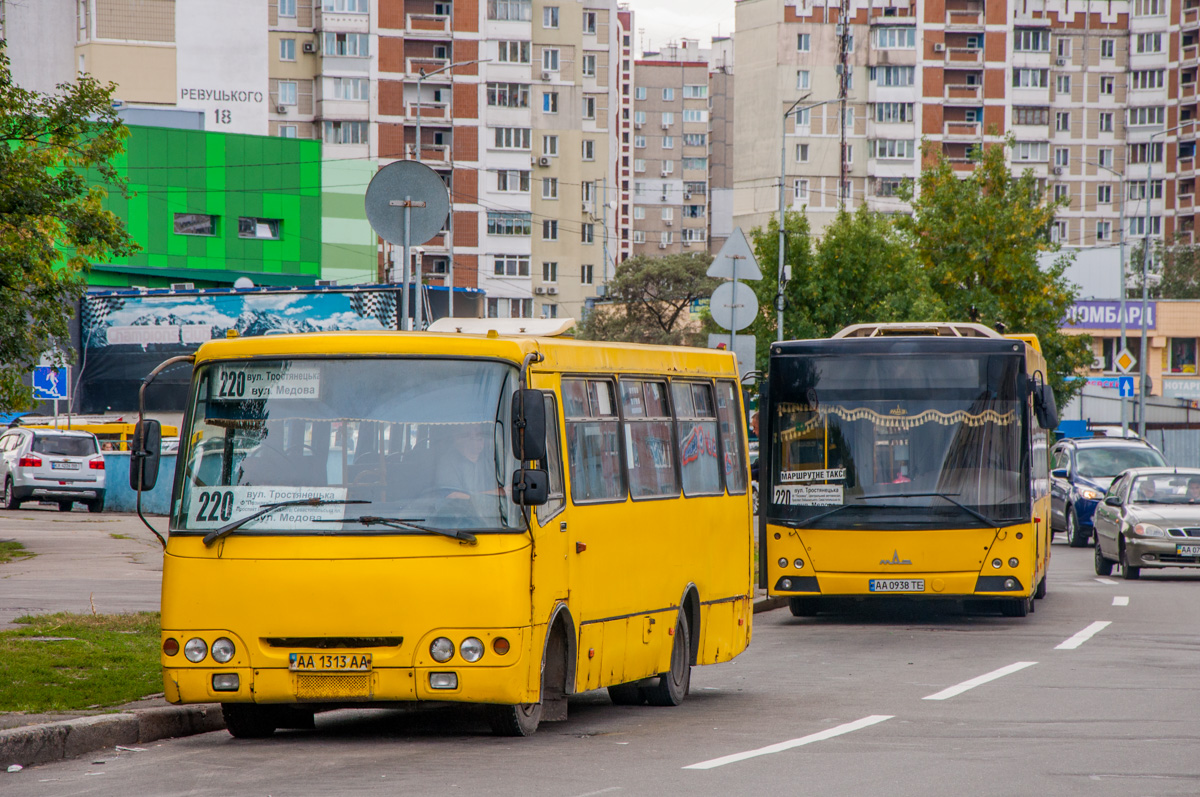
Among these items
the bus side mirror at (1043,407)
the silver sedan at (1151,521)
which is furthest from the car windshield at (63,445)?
the bus side mirror at (1043,407)

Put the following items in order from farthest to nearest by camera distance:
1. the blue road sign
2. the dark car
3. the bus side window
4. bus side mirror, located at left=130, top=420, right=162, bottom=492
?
the blue road sign, the dark car, the bus side window, bus side mirror, located at left=130, top=420, right=162, bottom=492

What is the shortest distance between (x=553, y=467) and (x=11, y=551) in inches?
664

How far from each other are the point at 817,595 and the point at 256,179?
59.1m

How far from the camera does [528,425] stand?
8.95 metres

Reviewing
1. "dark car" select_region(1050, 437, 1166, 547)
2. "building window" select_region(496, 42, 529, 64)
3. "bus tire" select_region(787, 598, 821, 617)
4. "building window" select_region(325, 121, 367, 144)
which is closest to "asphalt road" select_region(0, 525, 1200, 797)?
"bus tire" select_region(787, 598, 821, 617)

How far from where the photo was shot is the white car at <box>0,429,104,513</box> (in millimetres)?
38062

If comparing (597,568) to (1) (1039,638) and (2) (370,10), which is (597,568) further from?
(2) (370,10)

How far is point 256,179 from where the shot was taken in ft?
242

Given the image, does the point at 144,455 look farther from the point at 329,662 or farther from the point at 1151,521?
the point at 1151,521

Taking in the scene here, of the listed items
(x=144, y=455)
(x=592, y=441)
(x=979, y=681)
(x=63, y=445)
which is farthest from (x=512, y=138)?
(x=144, y=455)

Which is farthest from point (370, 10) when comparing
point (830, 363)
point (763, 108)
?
point (830, 363)

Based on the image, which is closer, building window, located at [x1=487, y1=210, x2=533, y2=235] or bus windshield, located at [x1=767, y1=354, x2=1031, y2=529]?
bus windshield, located at [x1=767, y1=354, x2=1031, y2=529]

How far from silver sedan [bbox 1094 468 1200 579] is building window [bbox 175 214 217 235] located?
52843 mm

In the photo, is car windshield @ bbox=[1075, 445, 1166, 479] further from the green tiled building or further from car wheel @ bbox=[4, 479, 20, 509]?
the green tiled building
